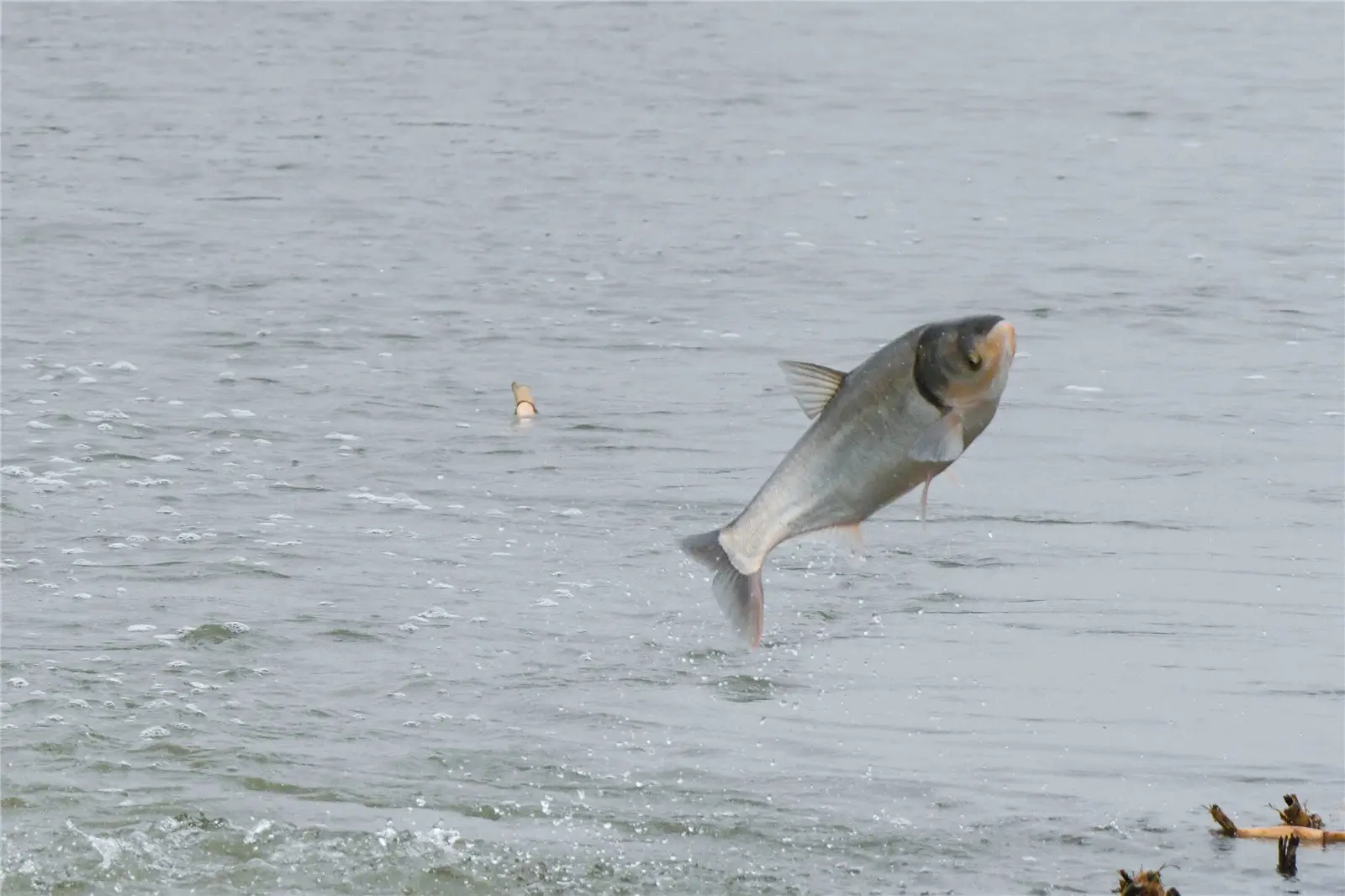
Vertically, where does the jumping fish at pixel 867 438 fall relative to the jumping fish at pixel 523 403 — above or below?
below

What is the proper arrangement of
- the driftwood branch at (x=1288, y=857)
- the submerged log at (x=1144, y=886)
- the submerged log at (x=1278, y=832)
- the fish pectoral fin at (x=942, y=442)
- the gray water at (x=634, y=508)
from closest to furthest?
the fish pectoral fin at (x=942, y=442), the submerged log at (x=1144, y=886), the driftwood branch at (x=1288, y=857), the submerged log at (x=1278, y=832), the gray water at (x=634, y=508)

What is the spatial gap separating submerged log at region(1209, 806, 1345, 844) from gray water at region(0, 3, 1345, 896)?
1.7 inches

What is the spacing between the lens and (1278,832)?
6086 millimetres

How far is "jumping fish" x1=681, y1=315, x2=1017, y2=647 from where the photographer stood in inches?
171

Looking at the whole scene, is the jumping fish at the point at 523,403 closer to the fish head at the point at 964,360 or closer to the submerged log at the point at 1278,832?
the submerged log at the point at 1278,832

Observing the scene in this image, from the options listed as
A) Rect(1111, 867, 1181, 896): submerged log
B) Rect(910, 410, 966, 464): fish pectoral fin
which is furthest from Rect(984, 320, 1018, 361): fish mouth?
Rect(1111, 867, 1181, 896): submerged log

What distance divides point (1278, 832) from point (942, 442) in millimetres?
2375

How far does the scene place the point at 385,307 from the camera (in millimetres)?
13844

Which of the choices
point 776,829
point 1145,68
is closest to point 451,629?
point 776,829

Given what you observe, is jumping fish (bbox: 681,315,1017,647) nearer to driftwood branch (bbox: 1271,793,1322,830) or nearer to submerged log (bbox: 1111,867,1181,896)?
submerged log (bbox: 1111,867,1181,896)

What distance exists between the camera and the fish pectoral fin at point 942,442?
4.32 metres

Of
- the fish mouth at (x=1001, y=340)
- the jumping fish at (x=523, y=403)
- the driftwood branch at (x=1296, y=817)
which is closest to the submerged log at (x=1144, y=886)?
the driftwood branch at (x=1296, y=817)

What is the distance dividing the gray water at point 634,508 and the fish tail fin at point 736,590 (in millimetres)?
1379

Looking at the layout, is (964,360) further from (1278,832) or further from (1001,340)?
(1278,832)
